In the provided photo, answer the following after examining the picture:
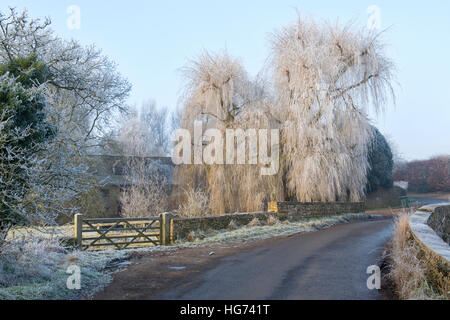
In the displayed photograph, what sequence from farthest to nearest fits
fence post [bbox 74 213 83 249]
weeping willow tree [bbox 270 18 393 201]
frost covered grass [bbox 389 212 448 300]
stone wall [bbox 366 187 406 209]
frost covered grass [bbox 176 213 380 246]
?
stone wall [bbox 366 187 406 209]
weeping willow tree [bbox 270 18 393 201]
frost covered grass [bbox 176 213 380 246]
fence post [bbox 74 213 83 249]
frost covered grass [bbox 389 212 448 300]

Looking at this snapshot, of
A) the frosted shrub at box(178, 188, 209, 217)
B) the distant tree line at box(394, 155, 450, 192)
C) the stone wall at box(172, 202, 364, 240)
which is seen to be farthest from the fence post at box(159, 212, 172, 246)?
the distant tree line at box(394, 155, 450, 192)

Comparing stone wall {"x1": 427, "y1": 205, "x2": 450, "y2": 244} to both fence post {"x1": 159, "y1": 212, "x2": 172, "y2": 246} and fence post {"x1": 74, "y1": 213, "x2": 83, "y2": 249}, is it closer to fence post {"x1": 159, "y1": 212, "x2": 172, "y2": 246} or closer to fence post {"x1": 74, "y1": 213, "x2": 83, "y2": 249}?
fence post {"x1": 159, "y1": 212, "x2": 172, "y2": 246}

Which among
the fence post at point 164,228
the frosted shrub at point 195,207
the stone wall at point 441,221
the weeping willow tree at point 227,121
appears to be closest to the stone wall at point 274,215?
the fence post at point 164,228

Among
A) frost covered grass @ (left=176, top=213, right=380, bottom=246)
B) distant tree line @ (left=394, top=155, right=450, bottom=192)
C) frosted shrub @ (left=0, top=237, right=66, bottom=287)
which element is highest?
distant tree line @ (left=394, top=155, right=450, bottom=192)

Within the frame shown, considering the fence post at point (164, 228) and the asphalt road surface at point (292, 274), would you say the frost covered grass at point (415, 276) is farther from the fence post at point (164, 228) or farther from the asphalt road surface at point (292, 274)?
the fence post at point (164, 228)

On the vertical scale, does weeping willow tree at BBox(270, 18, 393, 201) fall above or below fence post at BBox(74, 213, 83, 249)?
above

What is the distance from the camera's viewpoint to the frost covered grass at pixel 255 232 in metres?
12.3

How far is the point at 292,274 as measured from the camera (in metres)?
7.22

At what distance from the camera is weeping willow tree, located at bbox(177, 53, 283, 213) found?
1822cm

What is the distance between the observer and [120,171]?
25906 millimetres

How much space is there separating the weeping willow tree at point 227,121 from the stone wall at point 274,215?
1.36 meters

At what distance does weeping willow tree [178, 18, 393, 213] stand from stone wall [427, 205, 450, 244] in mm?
4770
